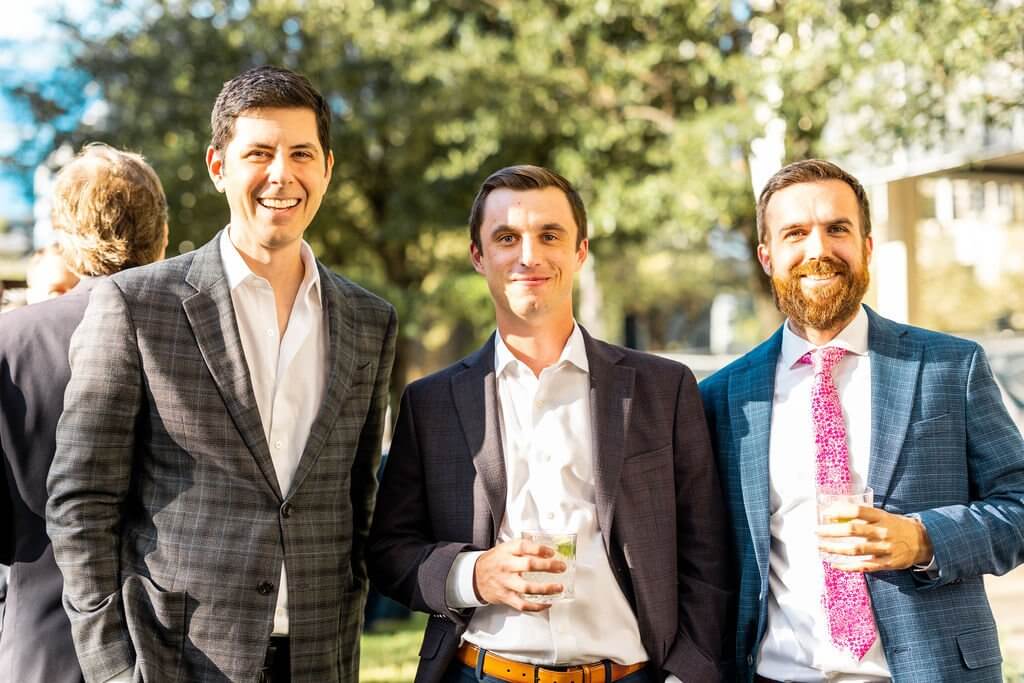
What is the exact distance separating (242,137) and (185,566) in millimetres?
1233

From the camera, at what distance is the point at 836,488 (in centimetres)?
297

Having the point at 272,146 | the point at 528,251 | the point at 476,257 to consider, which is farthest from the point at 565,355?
the point at 272,146

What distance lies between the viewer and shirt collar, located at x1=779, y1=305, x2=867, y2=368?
3365 mm

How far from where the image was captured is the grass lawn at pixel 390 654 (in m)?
6.81

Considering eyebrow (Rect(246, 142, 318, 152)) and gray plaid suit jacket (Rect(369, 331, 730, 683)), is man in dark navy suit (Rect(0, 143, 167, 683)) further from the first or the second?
gray plaid suit jacket (Rect(369, 331, 730, 683))

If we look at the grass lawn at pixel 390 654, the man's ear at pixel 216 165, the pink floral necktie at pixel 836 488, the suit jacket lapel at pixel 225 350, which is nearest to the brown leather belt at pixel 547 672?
the pink floral necktie at pixel 836 488

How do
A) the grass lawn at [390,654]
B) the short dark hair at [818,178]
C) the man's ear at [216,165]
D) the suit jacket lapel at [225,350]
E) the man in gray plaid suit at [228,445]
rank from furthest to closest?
1. the grass lawn at [390,654]
2. the short dark hair at [818,178]
3. the man's ear at [216,165]
4. the suit jacket lapel at [225,350]
5. the man in gray plaid suit at [228,445]

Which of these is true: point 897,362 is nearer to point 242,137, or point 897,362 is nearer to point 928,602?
point 928,602

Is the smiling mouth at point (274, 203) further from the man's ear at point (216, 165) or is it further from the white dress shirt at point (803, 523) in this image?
the white dress shirt at point (803, 523)

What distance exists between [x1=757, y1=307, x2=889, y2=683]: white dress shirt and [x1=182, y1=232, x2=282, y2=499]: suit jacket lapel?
148 cm

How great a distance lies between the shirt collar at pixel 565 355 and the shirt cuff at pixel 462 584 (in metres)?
0.59

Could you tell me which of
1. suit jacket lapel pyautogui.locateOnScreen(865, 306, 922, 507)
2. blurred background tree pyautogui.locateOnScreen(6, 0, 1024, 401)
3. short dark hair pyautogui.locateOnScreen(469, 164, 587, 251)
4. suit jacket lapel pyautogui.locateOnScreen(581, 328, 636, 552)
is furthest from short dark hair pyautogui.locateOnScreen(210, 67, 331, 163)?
blurred background tree pyautogui.locateOnScreen(6, 0, 1024, 401)

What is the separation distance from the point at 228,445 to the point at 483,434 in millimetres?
750

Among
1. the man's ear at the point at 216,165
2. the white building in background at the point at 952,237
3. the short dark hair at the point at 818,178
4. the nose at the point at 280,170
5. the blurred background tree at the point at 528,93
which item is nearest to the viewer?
the nose at the point at 280,170
